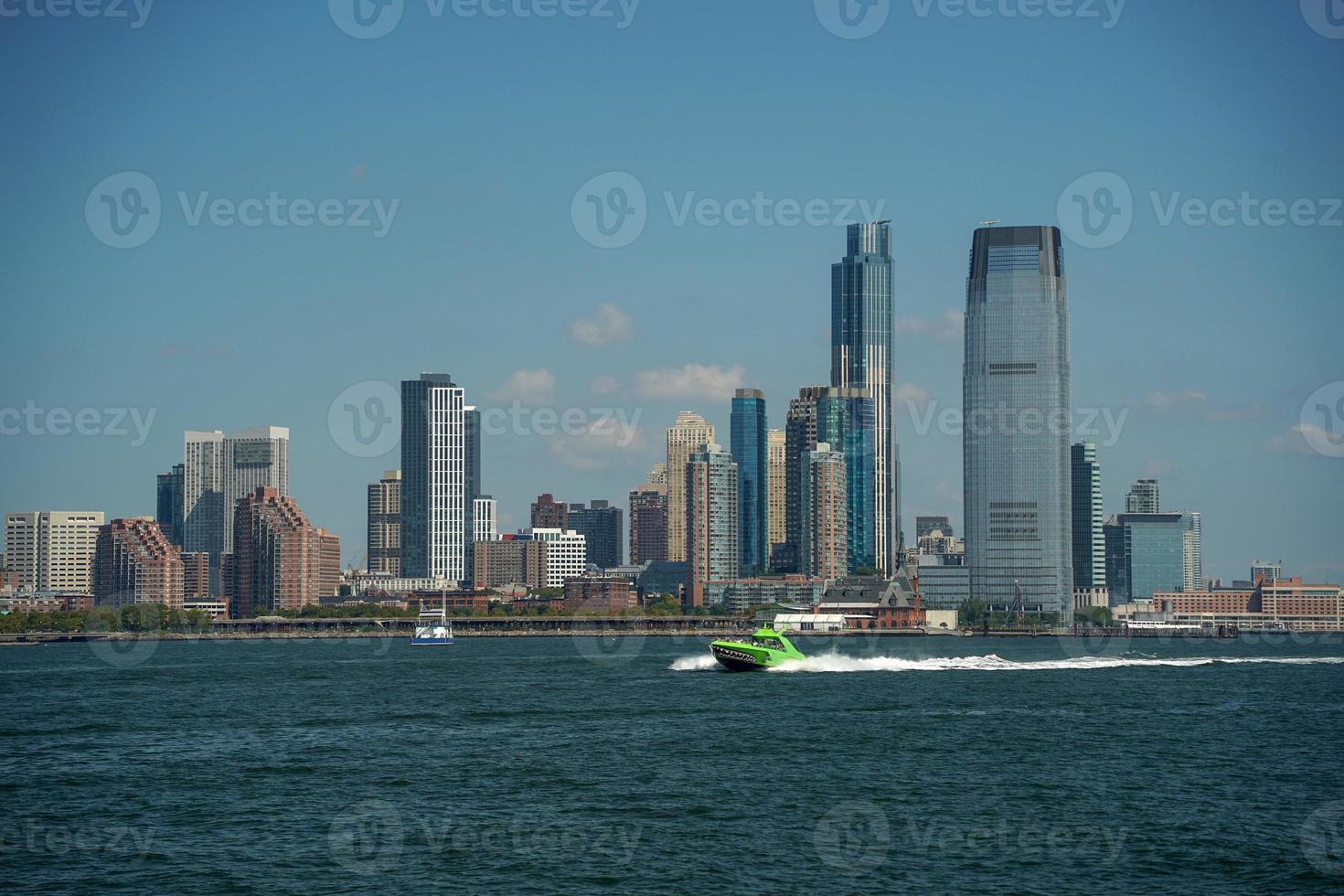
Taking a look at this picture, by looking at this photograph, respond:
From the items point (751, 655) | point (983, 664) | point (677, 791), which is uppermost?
point (751, 655)

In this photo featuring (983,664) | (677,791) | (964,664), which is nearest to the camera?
(677,791)

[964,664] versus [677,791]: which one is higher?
[677,791]

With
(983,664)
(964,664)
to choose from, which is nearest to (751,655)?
(964,664)

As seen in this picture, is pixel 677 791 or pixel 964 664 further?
pixel 964 664

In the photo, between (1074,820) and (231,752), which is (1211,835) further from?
(231,752)

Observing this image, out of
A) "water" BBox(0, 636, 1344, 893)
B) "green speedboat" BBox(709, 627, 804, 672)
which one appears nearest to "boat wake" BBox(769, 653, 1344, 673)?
"green speedboat" BBox(709, 627, 804, 672)

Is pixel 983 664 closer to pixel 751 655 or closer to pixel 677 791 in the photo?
pixel 751 655
